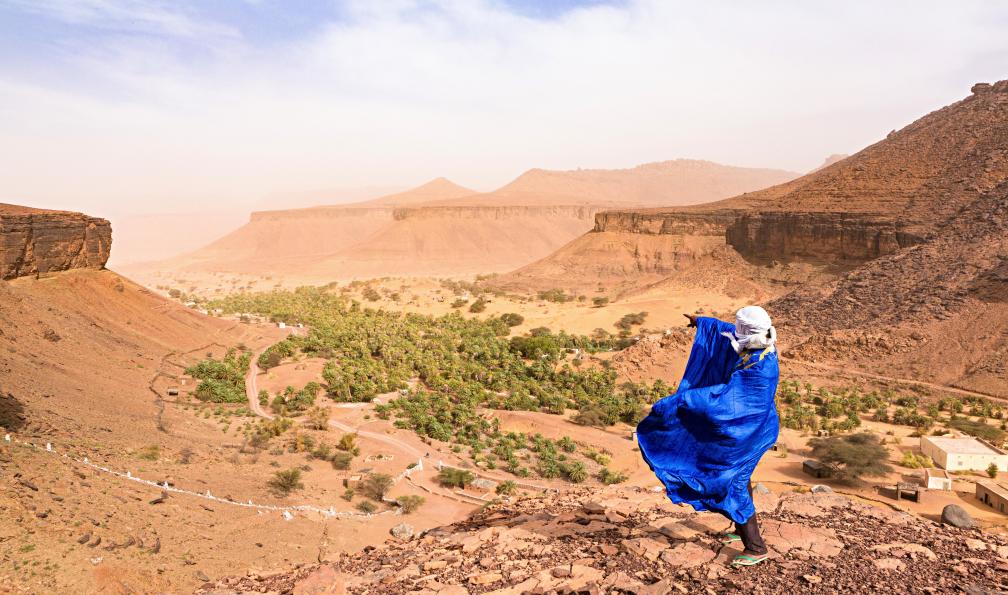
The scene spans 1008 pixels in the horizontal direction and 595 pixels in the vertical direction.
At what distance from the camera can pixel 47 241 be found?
21062 mm

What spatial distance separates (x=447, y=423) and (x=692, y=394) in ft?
38.7

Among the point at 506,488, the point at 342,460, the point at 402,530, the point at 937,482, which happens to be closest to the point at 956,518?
the point at 937,482

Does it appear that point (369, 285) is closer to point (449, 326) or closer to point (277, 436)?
point (449, 326)

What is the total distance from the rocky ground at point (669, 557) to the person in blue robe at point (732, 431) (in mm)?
394

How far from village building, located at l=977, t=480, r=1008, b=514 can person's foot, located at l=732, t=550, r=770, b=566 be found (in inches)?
296

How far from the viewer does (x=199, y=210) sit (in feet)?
530

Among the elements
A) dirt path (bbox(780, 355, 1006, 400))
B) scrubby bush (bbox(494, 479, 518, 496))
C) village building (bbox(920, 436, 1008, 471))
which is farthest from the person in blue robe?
dirt path (bbox(780, 355, 1006, 400))

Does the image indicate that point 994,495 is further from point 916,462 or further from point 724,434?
point 724,434

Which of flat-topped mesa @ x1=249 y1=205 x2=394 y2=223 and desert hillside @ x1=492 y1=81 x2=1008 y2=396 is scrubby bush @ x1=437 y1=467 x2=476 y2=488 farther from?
flat-topped mesa @ x1=249 y1=205 x2=394 y2=223

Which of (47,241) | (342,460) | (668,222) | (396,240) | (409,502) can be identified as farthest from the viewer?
(396,240)

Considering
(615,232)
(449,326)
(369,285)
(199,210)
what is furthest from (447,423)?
(199,210)

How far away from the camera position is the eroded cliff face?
2903 cm

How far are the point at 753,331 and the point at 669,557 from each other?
1973 millimetres

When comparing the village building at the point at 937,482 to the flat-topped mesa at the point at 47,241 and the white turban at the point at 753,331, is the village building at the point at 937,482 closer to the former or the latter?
the white turban at the point at 753,331
